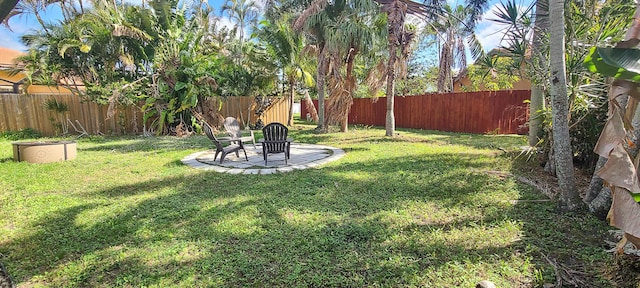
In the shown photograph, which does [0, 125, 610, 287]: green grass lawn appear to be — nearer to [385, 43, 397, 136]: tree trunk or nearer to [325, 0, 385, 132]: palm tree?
[385, 43, 397, 136]: tree trunk

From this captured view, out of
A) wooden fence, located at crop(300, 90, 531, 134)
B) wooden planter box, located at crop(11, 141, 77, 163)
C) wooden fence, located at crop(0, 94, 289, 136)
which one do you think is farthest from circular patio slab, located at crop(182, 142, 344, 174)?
wooden fence, located at crop(0, 94, 289, 136)

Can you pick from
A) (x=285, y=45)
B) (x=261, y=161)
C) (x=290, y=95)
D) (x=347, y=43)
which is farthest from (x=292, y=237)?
(x=290, y=95)

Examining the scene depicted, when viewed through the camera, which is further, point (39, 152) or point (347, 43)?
point (347, 43)

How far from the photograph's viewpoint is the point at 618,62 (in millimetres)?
1344

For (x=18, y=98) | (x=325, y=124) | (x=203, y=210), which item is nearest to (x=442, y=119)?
(x=325, y=124)

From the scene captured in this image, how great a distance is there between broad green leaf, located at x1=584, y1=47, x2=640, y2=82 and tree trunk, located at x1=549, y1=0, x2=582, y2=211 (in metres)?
1.95

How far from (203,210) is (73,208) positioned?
179cm

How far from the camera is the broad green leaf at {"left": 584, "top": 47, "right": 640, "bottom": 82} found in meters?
1.32

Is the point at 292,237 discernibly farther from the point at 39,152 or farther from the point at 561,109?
the point at 39,152

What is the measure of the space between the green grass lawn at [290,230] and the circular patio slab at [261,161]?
16.7 inches

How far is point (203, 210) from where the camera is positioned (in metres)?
3.74

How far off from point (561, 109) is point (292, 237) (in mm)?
3154

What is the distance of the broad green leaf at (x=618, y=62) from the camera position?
4.33ft

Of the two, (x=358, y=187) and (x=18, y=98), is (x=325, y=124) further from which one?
(x=18, y=98)
